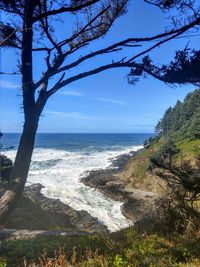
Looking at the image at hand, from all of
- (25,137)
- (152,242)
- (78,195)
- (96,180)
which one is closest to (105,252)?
(152,242)

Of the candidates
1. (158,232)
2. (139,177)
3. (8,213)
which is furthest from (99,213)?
(8,213)

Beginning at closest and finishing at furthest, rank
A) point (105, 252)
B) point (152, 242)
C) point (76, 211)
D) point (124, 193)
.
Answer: point (105, 252) < point (152, 242) < point (76, 211) < point (124, 193)

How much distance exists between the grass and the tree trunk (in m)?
0.71

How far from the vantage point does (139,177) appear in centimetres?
2914

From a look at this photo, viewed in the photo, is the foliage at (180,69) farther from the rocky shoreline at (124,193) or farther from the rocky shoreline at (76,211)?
the rocky shoreline at (124,193)

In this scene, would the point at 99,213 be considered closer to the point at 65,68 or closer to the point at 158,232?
the point at 158,232

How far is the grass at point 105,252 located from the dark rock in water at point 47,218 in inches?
71.9

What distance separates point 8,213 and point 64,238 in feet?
4.12

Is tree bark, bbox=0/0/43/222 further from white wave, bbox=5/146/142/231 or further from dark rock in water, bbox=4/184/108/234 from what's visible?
white wave, bbox=5/146/142/231

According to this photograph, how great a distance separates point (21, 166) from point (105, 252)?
232cm

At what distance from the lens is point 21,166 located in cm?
713

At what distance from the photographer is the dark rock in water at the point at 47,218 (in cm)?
1114

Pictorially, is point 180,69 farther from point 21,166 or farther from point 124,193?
point 124,193

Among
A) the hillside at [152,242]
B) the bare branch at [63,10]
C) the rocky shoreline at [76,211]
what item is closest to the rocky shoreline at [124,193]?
the rocky shoreline at [76,211]
